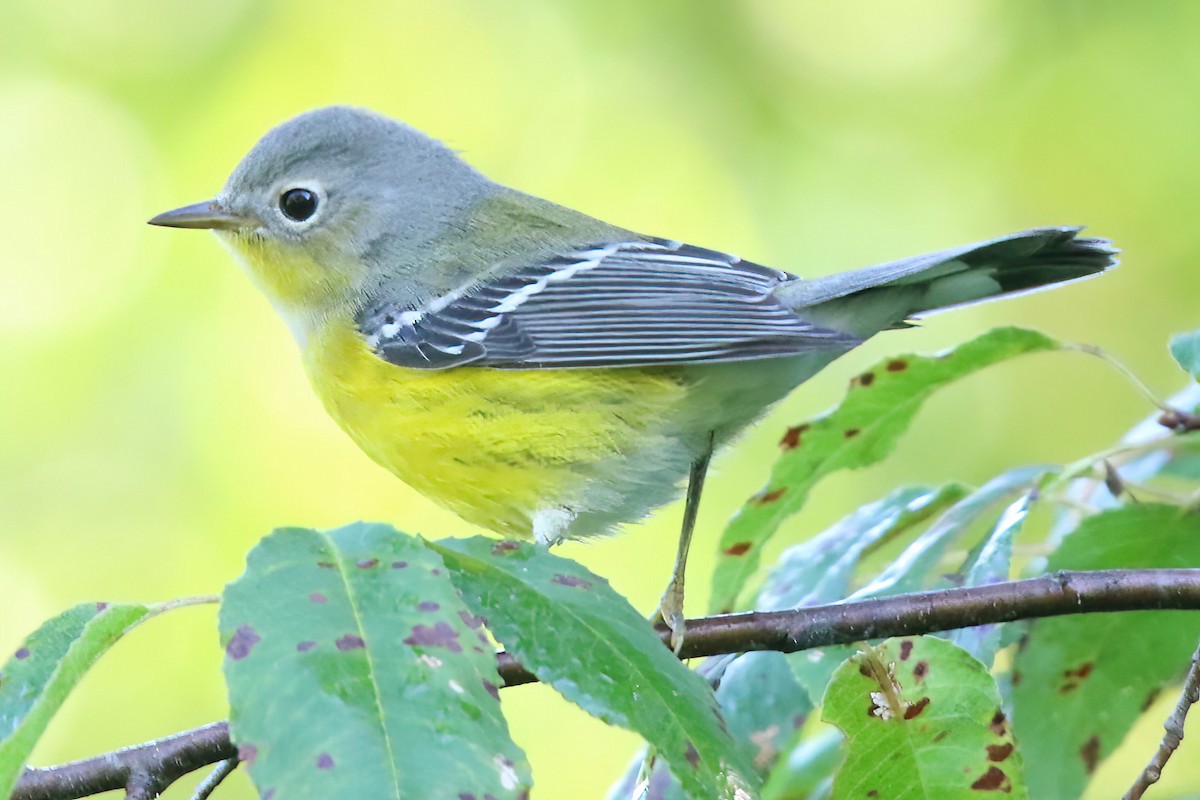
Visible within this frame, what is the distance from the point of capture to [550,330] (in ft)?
11.0

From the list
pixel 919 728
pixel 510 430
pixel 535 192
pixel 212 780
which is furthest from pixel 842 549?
pixel 535 192

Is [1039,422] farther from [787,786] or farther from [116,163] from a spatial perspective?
[116,163]

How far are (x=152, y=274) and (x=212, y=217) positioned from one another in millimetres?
2405

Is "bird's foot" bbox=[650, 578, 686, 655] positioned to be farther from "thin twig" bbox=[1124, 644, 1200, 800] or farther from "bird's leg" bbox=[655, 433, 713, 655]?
"thin twig" bbox=[1124, 644, 1200, 800]

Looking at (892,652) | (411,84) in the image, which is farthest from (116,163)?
(892,652)

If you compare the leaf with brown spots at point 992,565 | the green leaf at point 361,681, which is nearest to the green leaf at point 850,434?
the leaf with brown spots at point 992,565

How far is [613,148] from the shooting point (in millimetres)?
6648

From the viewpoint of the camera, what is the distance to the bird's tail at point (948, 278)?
113 inches

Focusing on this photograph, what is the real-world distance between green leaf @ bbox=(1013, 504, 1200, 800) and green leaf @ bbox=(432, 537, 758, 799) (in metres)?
1.02

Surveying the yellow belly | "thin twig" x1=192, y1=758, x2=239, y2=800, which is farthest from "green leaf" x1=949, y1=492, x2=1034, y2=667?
"thin twig" x1=192, y1=758, x2=239, y2=800

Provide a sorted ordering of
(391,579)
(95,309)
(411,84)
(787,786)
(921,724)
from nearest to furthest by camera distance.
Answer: (391,579) < (921,724) < (787,786) < (95,309) < (411,84)

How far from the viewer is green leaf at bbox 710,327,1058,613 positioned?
255 centimetres

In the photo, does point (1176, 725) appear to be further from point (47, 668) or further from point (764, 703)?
point (47, 668)

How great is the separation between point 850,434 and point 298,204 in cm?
200
